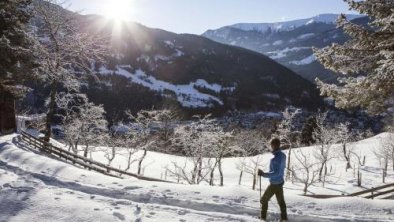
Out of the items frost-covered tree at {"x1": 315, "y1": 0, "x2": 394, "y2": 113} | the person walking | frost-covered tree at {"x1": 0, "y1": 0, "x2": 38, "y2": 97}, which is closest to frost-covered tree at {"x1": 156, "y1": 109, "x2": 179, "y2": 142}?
frost-covered tree at {"x1": 0, "y1": 0, "x2": 38, "y2": 97}

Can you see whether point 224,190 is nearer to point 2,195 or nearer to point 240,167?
point 2,195

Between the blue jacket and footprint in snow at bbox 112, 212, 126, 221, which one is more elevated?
the blue jacket

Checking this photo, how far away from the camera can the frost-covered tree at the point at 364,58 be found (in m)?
14.8

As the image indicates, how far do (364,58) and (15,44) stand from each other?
19.2m

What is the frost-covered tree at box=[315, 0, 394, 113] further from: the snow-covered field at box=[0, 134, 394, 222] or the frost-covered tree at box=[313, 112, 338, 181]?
the frost-covered tree at box=[313, 112, 338, 181]

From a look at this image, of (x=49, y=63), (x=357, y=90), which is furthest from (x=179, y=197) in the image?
(x=49, y=63)

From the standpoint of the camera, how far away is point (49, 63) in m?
29.7

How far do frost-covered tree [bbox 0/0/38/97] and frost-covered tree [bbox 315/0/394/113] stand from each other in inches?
632

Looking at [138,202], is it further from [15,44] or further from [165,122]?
[165,122]

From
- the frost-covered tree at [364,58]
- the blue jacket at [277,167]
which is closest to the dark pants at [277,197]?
the blue jacket at [277,167]

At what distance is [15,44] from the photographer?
83.3 feet

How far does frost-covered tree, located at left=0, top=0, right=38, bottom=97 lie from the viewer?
23.3 meters

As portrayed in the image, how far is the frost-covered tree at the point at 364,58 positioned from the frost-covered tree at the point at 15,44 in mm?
16043

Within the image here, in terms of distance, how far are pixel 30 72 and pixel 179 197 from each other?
16914 mm
